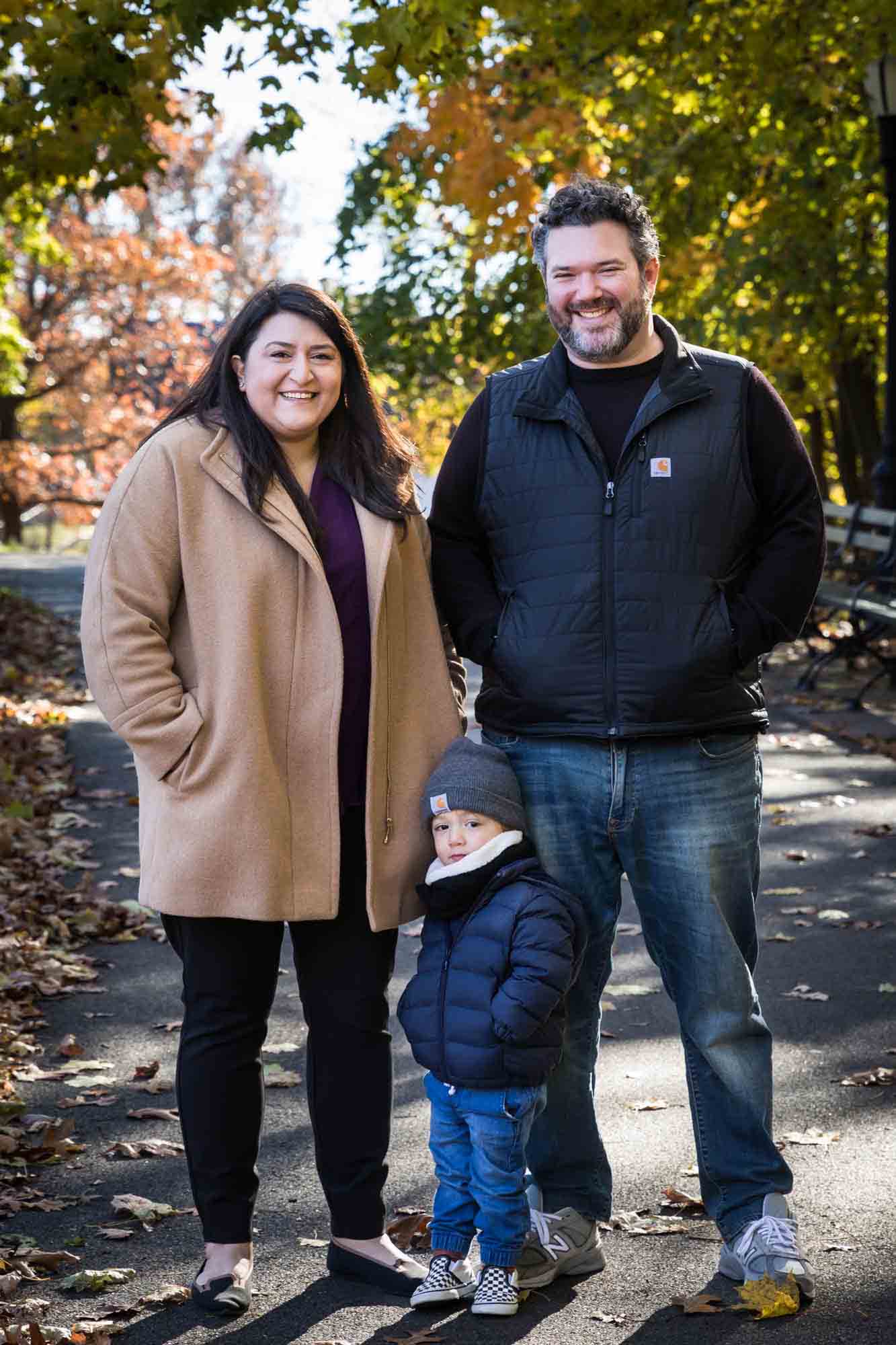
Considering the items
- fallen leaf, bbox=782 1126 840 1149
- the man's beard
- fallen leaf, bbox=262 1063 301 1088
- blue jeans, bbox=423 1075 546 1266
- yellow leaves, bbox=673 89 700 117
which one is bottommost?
fallen leaf, bbox=262 1063 301 1088

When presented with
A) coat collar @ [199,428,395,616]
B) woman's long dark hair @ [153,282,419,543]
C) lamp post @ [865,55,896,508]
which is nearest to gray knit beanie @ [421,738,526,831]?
coat collar @ [199,428,395,616]

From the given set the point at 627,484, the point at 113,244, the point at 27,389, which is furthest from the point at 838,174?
the point at 27,389

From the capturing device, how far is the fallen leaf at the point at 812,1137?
435 centimetres

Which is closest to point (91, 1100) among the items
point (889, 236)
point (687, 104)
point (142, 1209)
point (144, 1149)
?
point (144, 1149)

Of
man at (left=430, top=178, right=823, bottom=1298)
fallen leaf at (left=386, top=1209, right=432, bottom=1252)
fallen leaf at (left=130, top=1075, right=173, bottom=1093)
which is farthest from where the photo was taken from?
fallen leaf at (left=130, top=1075, right=173, bottom=1093)

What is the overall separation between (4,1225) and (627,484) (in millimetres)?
2338

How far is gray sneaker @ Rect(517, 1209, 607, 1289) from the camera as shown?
143 inches

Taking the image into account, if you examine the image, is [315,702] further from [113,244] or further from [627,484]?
[113,244]

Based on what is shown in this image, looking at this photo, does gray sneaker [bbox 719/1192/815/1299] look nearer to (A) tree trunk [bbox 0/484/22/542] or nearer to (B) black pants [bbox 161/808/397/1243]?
(B) black pants [bbox 161/808/397/1243]

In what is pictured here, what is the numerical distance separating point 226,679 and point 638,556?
92 cm

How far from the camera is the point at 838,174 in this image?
1512 cm

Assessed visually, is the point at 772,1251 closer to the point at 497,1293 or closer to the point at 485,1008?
the point at 497,1293

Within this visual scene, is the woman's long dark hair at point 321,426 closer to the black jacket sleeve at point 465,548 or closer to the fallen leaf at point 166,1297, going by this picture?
the black jacket sleeve at point 465,548

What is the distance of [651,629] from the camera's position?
11.4 ft
